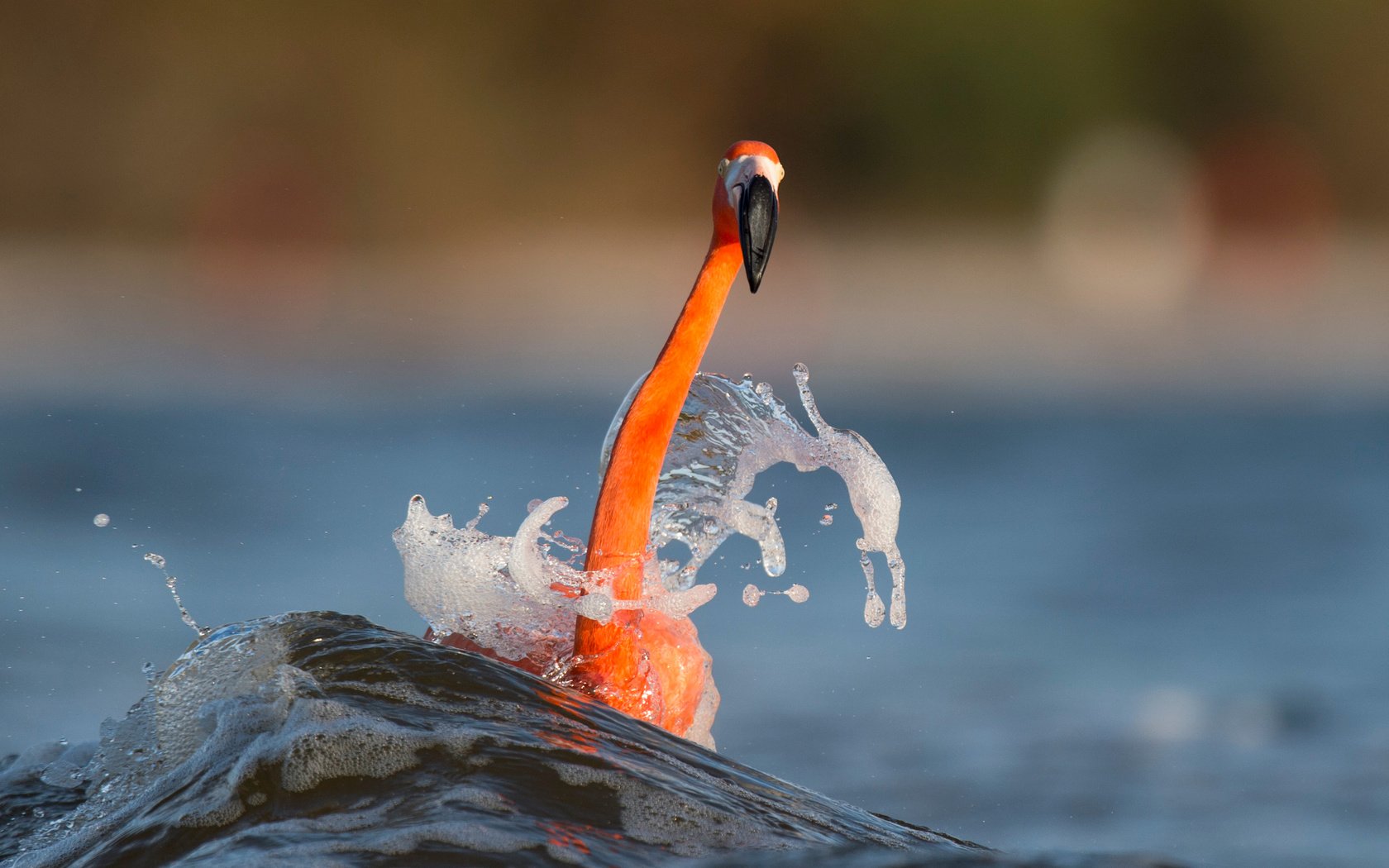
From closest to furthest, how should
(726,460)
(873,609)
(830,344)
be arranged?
(873,609) < (726,460) < (830,344)

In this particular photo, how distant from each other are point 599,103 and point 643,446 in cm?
1826

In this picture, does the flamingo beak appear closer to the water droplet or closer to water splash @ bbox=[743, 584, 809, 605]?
water splash @ bbox=[743, 584, 809, 605]

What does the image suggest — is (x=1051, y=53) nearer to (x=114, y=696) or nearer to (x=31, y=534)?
(x=31, y=534)

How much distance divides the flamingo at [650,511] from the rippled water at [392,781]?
397mm

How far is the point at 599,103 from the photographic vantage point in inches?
826

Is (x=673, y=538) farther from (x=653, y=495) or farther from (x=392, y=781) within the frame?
(x=392, y=781)

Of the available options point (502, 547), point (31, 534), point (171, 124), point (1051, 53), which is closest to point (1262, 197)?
point (1051, 53)

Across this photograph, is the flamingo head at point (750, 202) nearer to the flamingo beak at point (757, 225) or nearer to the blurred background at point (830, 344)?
the flamingo beak at point (757, 225)

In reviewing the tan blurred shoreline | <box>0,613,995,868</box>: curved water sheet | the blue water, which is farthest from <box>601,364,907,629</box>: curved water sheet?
the tan blurred shoreline

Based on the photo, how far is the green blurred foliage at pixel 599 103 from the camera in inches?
755

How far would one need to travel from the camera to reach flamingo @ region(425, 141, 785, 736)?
10.9 ft

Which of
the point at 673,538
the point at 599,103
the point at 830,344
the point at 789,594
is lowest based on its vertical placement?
the point at 789,594

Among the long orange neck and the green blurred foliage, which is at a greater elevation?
the green blurred foliage

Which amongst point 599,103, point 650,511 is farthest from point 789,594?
point 599,103
